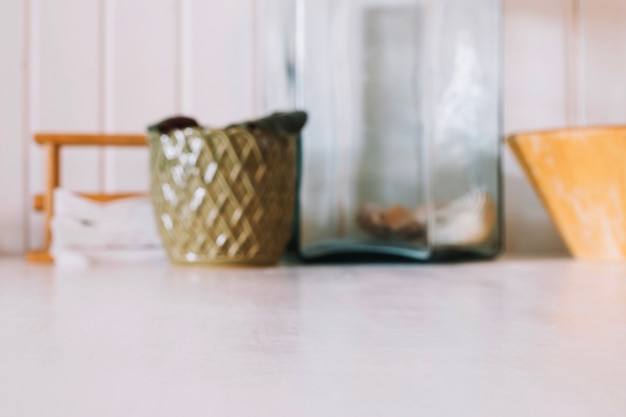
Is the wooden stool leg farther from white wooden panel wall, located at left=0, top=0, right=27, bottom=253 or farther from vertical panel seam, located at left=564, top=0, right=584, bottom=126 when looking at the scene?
vertical panel seam, located at left=564, top=0, right=584, bottom=126

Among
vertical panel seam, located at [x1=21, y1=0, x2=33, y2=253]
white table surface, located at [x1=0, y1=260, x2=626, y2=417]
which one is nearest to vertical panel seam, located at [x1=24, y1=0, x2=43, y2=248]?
vertical panel seam, located at [x1=21, y1=0, x2=33, y2=253]

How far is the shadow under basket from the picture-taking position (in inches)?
32.3

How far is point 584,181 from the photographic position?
836 mm

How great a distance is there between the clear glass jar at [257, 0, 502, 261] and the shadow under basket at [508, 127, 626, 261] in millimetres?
52

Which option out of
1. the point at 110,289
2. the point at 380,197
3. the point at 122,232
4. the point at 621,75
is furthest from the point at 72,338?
the point at 621,75

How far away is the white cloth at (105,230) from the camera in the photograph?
0.81 m

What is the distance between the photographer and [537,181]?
2.89ft

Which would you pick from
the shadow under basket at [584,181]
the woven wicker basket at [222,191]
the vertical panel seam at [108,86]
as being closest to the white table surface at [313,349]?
the woven wicker basket at [222,191]

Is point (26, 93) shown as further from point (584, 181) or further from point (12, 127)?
point (584, 181)

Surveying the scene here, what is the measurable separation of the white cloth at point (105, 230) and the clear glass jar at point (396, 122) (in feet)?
0.54

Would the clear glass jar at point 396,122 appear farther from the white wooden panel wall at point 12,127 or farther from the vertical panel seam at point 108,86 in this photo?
the white wooden panel wall at point 12,127

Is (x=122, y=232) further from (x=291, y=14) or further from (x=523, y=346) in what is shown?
(x=523, y=346)

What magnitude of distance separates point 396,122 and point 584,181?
22 cm

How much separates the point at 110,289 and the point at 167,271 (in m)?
0.16
